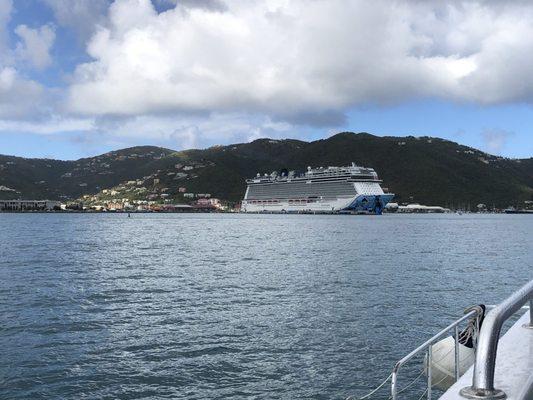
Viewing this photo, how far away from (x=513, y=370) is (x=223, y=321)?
20518mm

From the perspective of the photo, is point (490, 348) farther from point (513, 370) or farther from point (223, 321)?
point (223, 321)

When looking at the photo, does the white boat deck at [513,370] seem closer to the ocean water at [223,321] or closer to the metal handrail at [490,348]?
the metal handrail at [490,348]

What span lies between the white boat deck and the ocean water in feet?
32.4

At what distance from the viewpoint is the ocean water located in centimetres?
1652

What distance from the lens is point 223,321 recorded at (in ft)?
81.5

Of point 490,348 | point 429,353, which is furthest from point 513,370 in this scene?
point 429,353

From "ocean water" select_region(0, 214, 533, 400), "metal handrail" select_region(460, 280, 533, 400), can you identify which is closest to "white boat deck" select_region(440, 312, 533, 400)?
"metal handrail" select_region(460, 280, 533, 400)

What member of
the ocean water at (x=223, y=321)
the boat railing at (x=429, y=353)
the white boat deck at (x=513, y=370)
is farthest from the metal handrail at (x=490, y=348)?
the ocean water at (x=223, y=321)

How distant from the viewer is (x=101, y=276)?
138ft

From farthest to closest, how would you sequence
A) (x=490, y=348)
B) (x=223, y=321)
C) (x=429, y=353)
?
(x=223, y=321), (x=429, y=353), (x=490, y=348)

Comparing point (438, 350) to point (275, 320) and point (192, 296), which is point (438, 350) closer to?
point (275, 320)

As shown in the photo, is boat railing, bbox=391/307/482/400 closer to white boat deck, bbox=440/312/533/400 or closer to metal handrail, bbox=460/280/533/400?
white boat deck, bbox=440/312/533/400

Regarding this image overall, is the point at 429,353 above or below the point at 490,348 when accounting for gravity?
below

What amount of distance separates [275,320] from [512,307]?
70.3 feet
